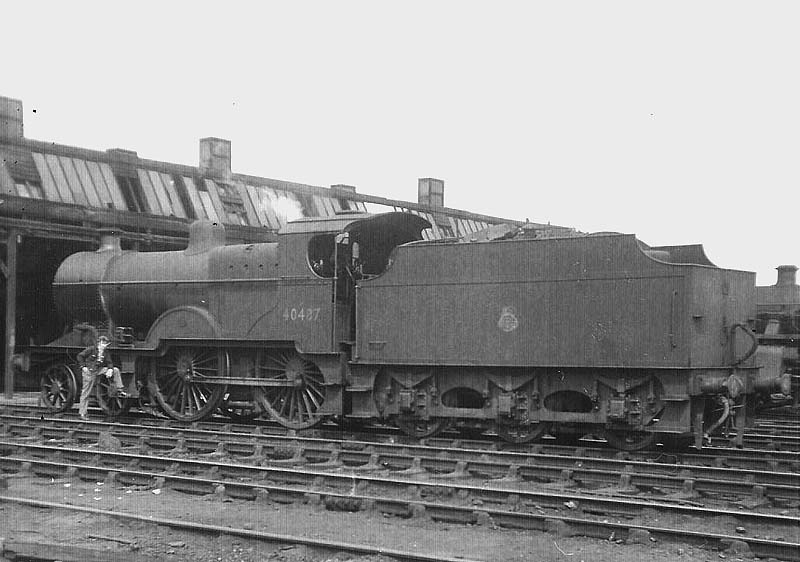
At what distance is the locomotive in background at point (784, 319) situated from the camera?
14407mm

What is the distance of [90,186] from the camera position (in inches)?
831

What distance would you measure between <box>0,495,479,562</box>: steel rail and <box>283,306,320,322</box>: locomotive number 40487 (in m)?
4.98

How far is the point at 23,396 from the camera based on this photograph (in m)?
19.8

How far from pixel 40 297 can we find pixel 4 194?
14.5 ft

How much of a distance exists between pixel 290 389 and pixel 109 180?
34.9ft

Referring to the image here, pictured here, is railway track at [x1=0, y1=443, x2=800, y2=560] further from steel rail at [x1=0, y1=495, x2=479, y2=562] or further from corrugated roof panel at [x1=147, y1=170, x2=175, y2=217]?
corrugated roof panel at [x1=147, y1=170, x2=175, y2=217]

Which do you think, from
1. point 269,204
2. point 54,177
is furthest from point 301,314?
point 269,204

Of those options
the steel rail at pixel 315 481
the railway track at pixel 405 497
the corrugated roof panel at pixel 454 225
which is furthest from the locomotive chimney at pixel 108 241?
the corrugated roof panel at pixel 454 225

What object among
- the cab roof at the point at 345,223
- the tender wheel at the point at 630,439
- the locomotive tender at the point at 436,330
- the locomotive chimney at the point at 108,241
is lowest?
the tender wheel at the point at 630,439

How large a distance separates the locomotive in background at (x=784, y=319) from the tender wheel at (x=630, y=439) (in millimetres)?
2877

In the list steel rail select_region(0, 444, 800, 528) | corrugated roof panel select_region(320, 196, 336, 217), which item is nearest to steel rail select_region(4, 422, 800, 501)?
steel rail select_region(0, 444, 800, 528)

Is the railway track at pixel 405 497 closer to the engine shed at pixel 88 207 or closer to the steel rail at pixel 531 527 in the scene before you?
the steel rail at pixel 531 527

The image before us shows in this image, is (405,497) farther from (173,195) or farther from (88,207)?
(173,195)

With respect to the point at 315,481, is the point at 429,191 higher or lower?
higher
